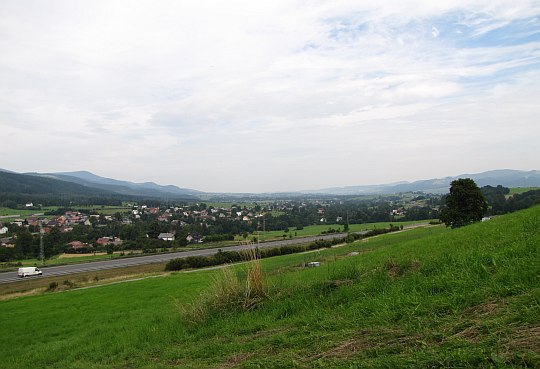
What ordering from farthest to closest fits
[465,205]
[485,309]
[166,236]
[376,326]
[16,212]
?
[16,212]
[166,236]
[465,205]
[376,326]
[485,309]

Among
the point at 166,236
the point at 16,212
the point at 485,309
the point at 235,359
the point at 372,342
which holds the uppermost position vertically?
the point at 485,309

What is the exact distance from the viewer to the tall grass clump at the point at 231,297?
9.29 metres

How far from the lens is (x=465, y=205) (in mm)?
42750

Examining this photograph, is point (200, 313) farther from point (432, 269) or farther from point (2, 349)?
point (2, 349)

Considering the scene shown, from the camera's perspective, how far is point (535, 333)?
4.11 metres

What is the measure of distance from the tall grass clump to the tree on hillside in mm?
38734

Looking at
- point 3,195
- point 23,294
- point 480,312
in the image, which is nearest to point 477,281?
point 480,312

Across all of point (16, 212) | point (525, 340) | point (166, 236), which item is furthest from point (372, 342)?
point (16, 212)

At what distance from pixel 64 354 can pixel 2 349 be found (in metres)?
4.77

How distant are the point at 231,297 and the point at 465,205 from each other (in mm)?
40408

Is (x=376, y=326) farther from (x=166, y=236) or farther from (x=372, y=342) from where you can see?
(x=166, y=236)

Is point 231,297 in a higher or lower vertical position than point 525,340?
lower

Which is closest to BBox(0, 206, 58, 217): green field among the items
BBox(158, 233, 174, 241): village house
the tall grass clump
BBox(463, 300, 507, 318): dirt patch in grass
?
BBox(158, 233, 174, 241): village house

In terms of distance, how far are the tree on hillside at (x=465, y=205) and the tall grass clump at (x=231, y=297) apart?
3873 cm
